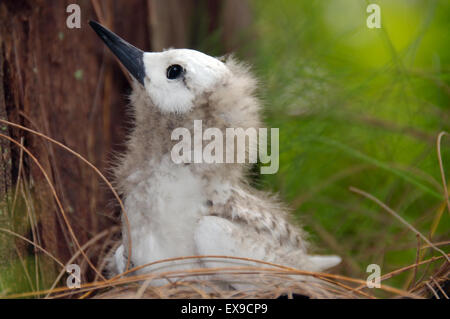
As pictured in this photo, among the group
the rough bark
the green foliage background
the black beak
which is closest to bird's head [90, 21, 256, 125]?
the black beak

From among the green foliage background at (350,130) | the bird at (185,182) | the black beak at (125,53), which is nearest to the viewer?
Answer: the bird at (185,182)

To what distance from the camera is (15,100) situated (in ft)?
5.28

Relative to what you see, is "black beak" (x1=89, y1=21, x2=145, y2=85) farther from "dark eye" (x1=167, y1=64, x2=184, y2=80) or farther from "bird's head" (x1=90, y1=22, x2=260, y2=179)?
"dark eye" (x1=167, y1=64, x2=184, y2=80)

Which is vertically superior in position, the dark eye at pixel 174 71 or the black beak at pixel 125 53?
the black beak at pixel 125 53

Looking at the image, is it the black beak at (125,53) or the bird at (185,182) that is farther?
the black beak at (125,53)

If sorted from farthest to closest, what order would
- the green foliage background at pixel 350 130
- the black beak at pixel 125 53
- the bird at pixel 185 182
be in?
the green foliage background at pixel 350 130 → the black beak at pixel 125 53 → the bird at pixel 185 182

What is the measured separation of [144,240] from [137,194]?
16 centimetres

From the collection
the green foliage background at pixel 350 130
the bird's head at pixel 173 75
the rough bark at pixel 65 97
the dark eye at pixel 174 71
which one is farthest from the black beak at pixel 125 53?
the green foliage background at pixel 350 130

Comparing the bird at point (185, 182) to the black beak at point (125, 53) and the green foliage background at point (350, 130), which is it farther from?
the green foliage background at point (350, 130)

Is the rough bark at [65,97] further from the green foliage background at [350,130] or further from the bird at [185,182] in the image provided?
the green foliage background at [350,130]

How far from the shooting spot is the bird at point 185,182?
1.53m

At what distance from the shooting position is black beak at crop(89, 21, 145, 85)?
1.63 meters

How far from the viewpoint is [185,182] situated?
1580 millimetres
